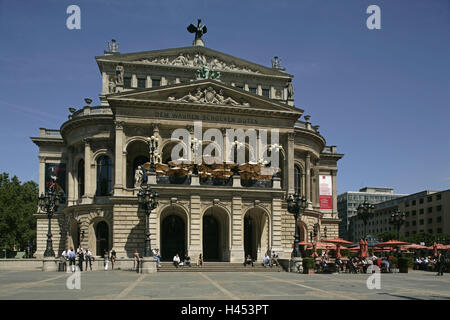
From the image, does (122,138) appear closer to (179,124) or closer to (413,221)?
(179,124)

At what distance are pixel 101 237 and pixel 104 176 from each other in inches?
264

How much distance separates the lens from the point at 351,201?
166 meters

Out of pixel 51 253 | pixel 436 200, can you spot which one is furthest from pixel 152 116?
pixel 436 200

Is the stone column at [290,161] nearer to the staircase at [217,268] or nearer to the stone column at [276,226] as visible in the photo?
the stone column at [276,226]

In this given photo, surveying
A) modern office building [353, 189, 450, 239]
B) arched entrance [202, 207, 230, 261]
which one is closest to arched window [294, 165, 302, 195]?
arched entrance [202, 207, 230, 261]

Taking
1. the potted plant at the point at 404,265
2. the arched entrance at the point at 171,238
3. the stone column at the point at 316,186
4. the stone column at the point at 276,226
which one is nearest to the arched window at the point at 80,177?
the arched entrance at the point at 171,238

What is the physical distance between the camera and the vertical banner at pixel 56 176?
6144cm

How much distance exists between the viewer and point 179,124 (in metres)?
52.9

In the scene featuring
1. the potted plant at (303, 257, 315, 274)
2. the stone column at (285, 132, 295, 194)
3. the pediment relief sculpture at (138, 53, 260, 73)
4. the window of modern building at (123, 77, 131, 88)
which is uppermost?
the pediment relief sculpture at (138, 53, 260, 73)

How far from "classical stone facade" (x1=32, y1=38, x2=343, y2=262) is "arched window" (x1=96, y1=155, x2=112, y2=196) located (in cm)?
11

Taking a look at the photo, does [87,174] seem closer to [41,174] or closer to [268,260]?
[41,174]

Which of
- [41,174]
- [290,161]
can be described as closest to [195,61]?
[290,161]

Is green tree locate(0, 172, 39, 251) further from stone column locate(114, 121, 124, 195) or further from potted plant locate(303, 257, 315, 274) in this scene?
potted plant locate(303, 257, 315, 274)

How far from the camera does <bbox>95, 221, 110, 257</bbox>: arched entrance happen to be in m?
54.6
